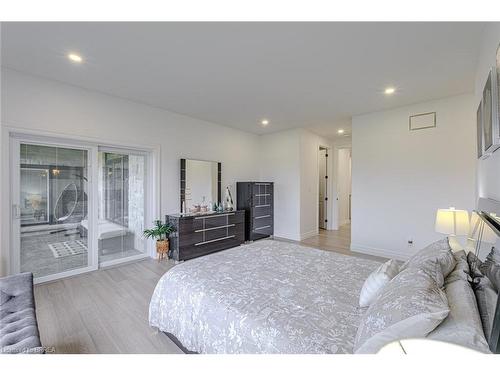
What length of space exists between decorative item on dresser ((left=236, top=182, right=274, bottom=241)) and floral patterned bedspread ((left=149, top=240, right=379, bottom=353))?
9.67 ft

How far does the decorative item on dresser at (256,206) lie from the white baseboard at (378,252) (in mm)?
2009

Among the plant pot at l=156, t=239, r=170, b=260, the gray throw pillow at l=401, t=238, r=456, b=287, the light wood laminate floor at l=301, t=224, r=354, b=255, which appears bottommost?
the light wood laminate floor at l=301, t=224, r=354, b=255

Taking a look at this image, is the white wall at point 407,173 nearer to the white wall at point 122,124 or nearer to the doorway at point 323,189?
the doorway at point 323,189

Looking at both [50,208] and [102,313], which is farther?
[50,208]

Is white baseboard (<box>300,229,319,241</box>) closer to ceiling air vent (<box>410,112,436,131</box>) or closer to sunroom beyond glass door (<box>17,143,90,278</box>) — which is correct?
ceiling air vent (<box>410,112,436,131</box>)

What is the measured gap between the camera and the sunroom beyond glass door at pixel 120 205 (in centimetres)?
359

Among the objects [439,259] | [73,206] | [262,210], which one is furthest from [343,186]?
[73,206]

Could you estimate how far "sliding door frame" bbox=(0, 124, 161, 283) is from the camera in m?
2.65

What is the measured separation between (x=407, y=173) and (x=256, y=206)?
3.02 metres

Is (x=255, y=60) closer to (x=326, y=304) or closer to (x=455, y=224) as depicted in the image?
(x=326, y=304)

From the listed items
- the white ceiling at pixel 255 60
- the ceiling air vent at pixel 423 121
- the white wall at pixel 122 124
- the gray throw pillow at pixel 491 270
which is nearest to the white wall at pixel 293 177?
the white wall at pixel 122 124

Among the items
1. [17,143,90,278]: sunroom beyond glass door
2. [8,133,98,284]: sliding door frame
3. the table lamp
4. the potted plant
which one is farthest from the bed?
[17,143,90,278]: sunroom beyond glass door

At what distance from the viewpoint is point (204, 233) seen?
4.16 meters
